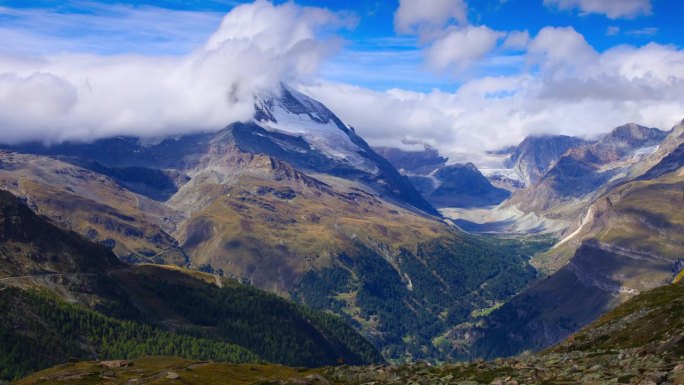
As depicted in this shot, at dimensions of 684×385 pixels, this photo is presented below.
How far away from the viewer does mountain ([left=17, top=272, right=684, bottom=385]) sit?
3511 inches

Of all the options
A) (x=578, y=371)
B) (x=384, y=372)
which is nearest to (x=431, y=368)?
(x=384, y=372)

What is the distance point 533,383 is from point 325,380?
51986mm

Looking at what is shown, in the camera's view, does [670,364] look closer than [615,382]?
No

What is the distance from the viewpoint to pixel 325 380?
433ft

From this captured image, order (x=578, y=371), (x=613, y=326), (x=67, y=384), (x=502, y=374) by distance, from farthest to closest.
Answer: (x=67, y=384) → (x=613, y=326) → (x=502, y=374) → (x=578, y=371)

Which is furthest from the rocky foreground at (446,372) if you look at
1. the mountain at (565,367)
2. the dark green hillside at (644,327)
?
the dark green hillside at (644,327)

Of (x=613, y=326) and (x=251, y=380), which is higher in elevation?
(x=613, y=326)

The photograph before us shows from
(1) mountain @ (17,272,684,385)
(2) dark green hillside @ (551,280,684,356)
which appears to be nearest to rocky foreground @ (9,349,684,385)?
(1) mountain @ (17,272,684,385)

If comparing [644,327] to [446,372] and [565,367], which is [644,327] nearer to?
[565,367]

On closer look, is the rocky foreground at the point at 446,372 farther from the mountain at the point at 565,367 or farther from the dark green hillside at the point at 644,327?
the dark green hillside at the point at 644,327

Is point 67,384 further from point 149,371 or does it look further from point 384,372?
point 384,372

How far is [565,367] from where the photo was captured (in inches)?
4013

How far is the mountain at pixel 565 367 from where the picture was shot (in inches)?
3511

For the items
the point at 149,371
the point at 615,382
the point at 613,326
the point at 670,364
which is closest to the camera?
the point at 615,382
